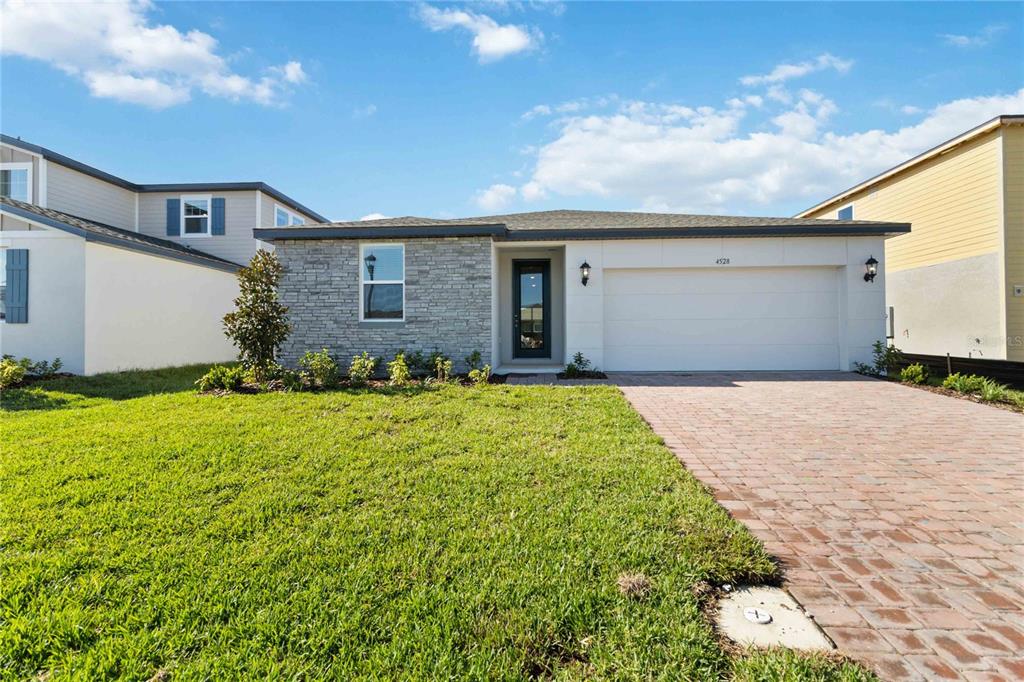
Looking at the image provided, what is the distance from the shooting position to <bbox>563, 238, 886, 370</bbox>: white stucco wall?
31.3 ft

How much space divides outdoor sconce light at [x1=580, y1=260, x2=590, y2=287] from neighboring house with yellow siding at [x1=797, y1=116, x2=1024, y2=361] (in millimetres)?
9862

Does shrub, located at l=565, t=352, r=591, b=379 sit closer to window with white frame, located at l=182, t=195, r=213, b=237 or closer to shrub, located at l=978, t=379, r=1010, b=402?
shrub, located at l=978, t=379, r=1010, b=402

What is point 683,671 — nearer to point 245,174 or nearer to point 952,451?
Result: point 952,451

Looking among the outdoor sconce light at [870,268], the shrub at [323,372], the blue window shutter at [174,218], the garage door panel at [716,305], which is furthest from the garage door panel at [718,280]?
the blue window shutter at [174,218]

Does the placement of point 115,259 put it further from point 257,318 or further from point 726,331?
point 726,331

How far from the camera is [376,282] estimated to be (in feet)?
31.3

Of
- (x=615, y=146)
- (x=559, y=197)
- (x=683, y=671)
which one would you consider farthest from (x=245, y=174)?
(x=683, y=671)

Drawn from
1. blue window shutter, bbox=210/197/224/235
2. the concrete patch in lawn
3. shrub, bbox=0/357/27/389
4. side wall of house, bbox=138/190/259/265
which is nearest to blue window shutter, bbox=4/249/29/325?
shrub, bbox=0/357/27/389

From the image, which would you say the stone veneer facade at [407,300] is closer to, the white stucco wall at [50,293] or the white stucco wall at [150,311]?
the white stucco wall at [150,311]

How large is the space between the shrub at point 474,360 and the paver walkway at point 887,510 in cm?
369

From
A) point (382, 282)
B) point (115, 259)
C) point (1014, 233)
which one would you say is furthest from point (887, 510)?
point (115, 259)

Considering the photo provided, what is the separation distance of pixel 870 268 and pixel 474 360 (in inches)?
346

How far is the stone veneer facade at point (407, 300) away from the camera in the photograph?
368 inches

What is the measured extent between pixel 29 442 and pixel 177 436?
1.48m
